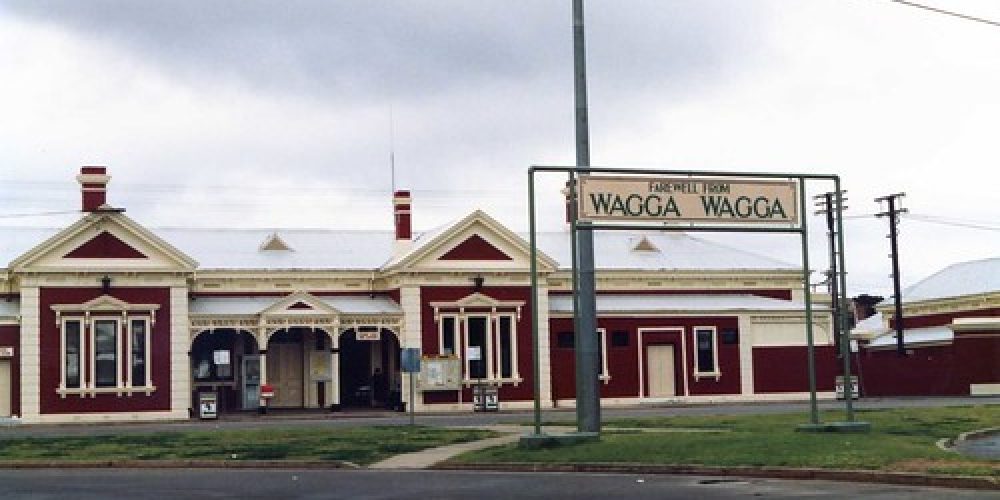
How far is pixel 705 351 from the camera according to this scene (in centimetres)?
5809

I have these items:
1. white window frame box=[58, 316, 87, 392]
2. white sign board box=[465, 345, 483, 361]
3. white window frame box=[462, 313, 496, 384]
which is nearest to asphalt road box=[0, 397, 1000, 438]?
white window frame box=[58, 316, 87, 392]

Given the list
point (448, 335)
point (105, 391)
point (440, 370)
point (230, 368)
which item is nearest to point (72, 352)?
point (105, 391)

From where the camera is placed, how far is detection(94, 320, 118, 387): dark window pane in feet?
165

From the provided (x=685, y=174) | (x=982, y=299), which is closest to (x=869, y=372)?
(x=982, y=299)

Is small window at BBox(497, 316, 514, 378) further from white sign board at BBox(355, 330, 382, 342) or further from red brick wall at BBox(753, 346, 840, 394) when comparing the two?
red brick wall at BBox(753, 346, 840, 394)

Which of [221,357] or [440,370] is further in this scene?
[221,357]

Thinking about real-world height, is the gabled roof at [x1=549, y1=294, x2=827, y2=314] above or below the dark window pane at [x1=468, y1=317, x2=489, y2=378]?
above

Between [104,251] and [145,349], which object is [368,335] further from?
[104,251]

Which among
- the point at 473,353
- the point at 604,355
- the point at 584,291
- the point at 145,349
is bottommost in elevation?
the point at 604,355

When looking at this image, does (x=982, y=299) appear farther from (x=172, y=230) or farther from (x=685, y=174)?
(x=685, y=174)

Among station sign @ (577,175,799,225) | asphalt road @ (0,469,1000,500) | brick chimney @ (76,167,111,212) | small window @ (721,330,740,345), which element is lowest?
asphalt road @ (0,469,1000,500)

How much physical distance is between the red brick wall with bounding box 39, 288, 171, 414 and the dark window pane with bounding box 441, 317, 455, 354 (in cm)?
1030

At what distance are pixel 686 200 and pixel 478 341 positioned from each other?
28397mm

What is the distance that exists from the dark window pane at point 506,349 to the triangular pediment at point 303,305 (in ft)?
22.8
